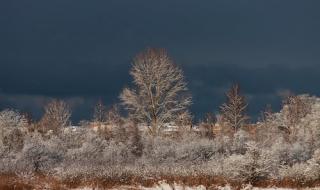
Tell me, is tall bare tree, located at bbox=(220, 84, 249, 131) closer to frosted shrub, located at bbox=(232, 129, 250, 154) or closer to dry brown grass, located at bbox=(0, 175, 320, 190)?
frosted shrub, located at bbox=(232, 129, 250, 154)

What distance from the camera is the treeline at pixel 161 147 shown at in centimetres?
2266

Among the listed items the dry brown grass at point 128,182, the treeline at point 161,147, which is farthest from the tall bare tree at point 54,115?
the dry brown grass at point 128,182

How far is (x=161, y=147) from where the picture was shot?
128 feet

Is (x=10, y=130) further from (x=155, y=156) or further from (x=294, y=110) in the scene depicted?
(x=294, y=110)

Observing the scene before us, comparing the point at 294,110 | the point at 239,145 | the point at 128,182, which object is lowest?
the point at 128,182


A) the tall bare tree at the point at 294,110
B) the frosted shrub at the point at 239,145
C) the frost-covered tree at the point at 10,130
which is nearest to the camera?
the frosted shrub at the point at 239,145

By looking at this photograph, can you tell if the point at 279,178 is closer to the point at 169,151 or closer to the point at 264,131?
the point at 169,151

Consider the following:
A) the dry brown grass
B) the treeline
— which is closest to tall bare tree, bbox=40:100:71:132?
the treeline

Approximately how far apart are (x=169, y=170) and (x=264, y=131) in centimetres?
4700

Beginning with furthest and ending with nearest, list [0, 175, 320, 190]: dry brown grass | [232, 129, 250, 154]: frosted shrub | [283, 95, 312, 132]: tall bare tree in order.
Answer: [283, 95, 312, 132]: tall bare tree < [232, 129, 250, 154]: frosted shrub < [0, 175, 320, 190]: dry brown grass

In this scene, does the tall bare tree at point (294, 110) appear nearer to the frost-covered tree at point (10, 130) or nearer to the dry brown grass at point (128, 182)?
the frost-covered tree at point (10, 130)

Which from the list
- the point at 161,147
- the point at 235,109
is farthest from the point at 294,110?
the point at 161,147

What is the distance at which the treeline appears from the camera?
22.7 metres

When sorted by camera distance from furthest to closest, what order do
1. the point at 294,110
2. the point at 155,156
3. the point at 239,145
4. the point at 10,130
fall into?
1. the point at 294,110
2. the point at 10,130
3. the point at 239,145
4. the point at 155,156
